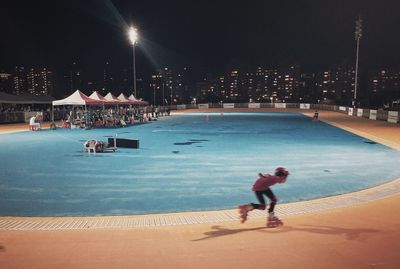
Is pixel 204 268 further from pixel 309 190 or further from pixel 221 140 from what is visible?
pixel 221 140

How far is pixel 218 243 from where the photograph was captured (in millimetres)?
6410

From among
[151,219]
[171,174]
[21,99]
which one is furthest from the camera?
[21,99]

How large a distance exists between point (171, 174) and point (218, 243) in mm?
6577

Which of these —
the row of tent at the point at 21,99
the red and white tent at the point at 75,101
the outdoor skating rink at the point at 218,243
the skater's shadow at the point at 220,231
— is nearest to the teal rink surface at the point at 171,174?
the outdoor skating rink at the point at 218,243

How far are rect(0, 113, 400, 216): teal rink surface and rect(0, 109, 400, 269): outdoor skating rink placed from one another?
1.29 metres

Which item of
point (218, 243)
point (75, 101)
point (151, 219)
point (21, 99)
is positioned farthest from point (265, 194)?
point (21, 99)

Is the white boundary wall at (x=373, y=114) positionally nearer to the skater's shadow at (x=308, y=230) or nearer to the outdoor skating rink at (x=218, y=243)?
the outdoor skating rink at (x=218, y=243)

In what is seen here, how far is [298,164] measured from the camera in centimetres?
1487

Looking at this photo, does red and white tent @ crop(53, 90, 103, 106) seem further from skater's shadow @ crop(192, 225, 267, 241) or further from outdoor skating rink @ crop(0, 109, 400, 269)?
skater's shadow @ crop(192, 225, 267, 241)

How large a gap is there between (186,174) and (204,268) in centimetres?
746

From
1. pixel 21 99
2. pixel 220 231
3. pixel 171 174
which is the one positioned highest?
pixel 21 99

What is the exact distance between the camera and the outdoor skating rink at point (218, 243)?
18.5 feet

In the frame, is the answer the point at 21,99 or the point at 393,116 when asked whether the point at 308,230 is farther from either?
the point at 21,99

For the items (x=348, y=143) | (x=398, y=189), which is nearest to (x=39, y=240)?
(x=398, y=189)
